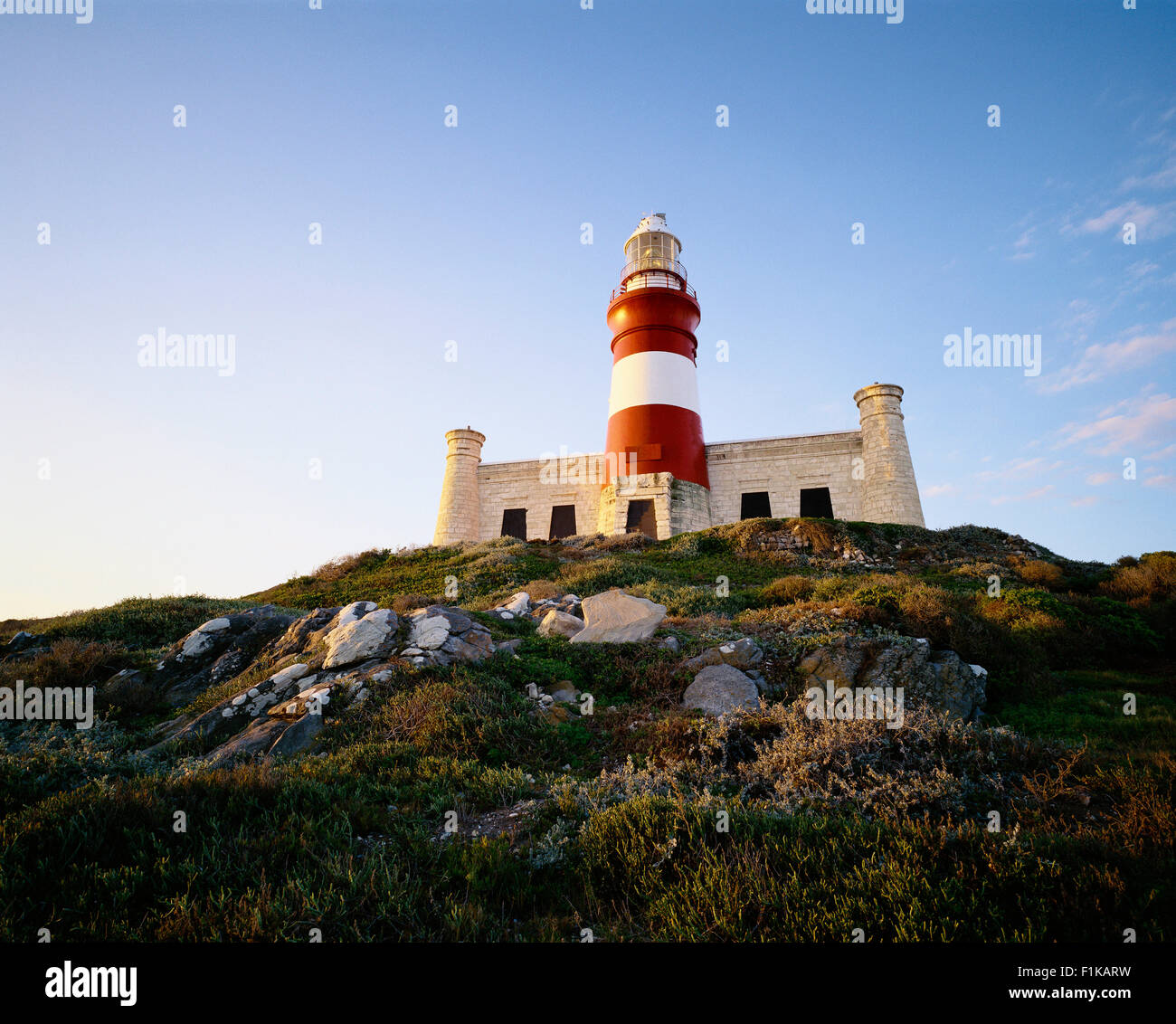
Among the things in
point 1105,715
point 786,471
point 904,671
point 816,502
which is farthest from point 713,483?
point 1105,715

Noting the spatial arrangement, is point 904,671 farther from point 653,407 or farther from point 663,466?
point 653,407

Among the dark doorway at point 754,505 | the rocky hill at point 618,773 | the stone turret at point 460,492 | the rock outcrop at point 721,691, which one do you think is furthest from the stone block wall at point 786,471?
the rock outcrop at point 721,691

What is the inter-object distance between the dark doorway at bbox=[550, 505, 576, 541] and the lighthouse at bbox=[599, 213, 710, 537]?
299 centimetres

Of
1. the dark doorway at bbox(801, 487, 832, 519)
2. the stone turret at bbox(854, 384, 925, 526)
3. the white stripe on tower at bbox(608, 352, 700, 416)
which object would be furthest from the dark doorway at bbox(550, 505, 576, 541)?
the stone turret at bbox(854, 384, 925, 526)

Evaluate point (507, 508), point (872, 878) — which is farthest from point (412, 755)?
point (507, 508)

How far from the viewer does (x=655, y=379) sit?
27812mm

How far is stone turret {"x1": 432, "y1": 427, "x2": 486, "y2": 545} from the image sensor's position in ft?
99.1

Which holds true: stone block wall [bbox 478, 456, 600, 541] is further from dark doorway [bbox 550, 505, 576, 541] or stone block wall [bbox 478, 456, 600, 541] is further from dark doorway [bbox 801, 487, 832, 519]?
dark doorway [bbox 801, 487, 832, 519]

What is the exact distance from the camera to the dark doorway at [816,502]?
28000 millimetres

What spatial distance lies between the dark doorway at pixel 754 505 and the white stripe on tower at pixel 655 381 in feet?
16.9

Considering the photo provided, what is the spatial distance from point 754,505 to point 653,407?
711 centimetres

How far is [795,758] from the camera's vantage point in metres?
5.36
